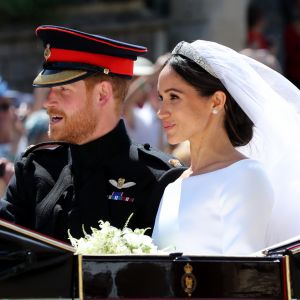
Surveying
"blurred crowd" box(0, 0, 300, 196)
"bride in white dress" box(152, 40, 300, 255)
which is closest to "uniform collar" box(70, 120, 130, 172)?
"bride in white dress" box(152, 40, 300, 255)

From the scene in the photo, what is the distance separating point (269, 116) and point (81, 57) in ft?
2.88

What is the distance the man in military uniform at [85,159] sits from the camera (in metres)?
4.51

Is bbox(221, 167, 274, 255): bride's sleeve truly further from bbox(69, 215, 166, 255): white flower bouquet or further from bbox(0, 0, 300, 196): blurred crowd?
bbox(0, 0, 300, 196): blurred crowd

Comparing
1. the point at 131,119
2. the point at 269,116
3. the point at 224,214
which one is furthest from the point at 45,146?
the point at 131,119

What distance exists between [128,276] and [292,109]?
1.13m

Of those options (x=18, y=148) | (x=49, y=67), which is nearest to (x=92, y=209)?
(x=49, y=67)

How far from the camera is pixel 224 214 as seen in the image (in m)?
3.96

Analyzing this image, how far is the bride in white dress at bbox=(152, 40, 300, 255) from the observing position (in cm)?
398

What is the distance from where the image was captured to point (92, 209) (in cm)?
452

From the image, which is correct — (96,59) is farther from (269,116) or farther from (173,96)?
(269,116)

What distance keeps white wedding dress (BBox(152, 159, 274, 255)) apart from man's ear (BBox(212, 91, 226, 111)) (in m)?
0.26

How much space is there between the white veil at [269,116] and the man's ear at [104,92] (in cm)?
48

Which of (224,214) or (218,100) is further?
(218,100)

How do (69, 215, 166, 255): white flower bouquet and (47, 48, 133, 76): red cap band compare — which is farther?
(47, 48, 133, 76): red cap band
